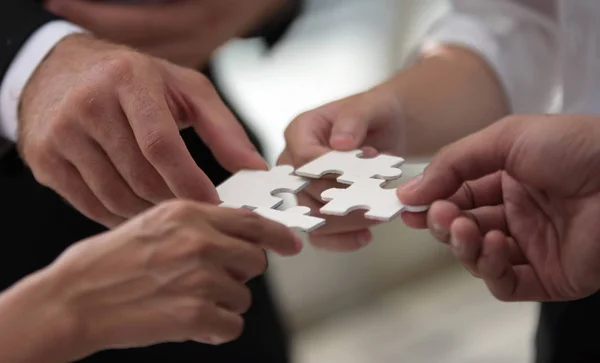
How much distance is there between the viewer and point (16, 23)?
37.8 inches

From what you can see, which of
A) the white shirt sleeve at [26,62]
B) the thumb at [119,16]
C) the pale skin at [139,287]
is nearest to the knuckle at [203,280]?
the pale skin at [139,287]

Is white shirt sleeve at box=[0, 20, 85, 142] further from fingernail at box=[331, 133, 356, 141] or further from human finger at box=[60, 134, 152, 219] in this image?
fingernail at box=[331, 133, 356, 141]

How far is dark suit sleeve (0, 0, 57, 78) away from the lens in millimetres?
938

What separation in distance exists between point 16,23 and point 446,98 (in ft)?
1.99

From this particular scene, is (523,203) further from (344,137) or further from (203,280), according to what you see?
(203,280)

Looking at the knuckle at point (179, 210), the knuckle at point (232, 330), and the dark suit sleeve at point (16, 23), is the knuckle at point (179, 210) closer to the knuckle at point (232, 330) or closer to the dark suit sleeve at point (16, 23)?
the knuckle at point (232, 330)

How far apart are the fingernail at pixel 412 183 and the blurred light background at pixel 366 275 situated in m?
0.95

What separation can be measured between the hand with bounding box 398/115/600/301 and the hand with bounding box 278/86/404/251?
5.6 inches

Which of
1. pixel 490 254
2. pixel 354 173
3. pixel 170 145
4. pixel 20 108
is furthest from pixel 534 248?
pixel 20 108

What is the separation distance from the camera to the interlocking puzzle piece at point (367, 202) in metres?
0.72

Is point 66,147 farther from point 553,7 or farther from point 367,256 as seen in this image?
point 367,256

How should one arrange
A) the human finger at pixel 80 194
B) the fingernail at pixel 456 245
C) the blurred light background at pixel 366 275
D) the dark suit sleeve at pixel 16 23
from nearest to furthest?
the fingernail at pixel 456 245, the human finger at pixel 80 194, the dark suit sleeve at pixel 16 23, the blurred light background at pixel 366 275

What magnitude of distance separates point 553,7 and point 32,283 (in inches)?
32.5

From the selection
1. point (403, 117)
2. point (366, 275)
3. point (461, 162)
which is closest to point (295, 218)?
point (461, 162)
